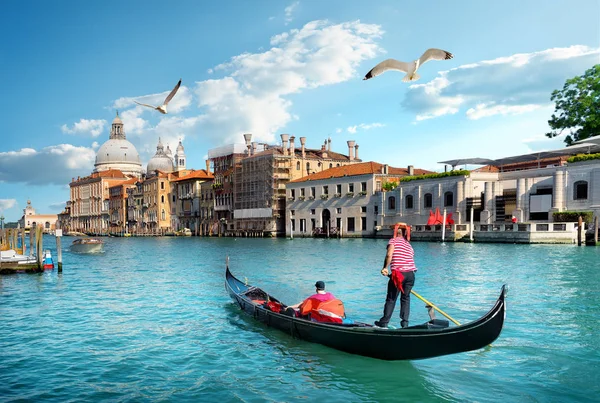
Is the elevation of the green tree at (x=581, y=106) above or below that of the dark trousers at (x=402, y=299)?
above

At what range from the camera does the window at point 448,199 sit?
1596 inches

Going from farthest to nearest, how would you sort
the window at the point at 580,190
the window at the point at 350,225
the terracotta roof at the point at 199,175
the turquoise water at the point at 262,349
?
the terracotta roof at the point at 199,175
the window at the point at 350,225
the window at the point at 580,190
the turquoise water at the point at 262,349

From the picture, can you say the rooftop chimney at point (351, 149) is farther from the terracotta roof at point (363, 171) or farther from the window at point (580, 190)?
the window at point (580, 190)

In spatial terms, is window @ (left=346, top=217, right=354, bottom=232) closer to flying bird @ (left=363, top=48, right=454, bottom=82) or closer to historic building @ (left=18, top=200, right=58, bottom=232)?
flying bird @ (left=363, top=48, right=454, bottom=82)

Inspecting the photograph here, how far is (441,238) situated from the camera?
3750 centimetres

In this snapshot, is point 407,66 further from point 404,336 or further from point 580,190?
point 580,190

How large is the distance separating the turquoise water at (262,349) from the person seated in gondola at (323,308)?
507 mm

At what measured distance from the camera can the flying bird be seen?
11.3 metres

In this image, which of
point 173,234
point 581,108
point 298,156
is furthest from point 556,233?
point 173,234

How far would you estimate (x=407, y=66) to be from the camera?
38.4 ft

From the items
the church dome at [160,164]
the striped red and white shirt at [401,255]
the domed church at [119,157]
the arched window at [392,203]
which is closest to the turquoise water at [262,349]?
the striped red and white shirt at [401,255]

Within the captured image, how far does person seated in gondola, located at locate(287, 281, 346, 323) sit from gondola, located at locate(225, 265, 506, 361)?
0.17m

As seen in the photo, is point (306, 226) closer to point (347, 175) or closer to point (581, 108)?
point (347, 175)

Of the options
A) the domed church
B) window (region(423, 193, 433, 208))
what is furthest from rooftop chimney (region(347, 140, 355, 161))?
the domed church
